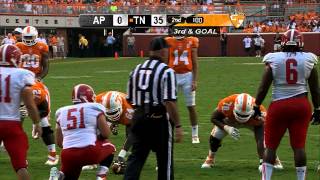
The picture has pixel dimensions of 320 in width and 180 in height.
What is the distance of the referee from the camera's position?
25.5ft

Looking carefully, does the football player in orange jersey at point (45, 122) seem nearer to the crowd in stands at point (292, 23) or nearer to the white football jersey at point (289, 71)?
the white football jersey at point (289, 71)

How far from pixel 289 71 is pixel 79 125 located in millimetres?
2330

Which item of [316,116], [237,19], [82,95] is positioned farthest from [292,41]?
[237,19]

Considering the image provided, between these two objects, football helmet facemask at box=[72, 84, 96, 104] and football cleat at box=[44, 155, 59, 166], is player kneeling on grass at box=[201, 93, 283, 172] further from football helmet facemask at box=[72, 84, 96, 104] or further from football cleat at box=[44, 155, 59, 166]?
football helmet facemask at box=[72, 84, 96, 104]

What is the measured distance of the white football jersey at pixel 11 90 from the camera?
7695mm

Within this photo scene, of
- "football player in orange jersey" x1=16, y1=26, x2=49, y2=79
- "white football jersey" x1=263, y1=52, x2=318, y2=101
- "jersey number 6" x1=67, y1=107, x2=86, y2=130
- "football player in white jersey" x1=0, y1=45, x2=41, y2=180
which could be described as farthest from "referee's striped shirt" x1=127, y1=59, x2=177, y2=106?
"football player in orange jersey" x1=16, y1=26, x2=49, y2=79

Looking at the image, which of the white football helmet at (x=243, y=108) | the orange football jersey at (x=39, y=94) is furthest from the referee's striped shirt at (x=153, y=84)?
the orange football jersey at (x=39, y=94)

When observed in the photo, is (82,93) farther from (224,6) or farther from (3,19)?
(224,6)

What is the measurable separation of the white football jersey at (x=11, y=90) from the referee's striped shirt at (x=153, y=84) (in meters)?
1.10

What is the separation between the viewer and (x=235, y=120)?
991cm

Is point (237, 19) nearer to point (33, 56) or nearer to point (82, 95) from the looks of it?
point (33, 56)

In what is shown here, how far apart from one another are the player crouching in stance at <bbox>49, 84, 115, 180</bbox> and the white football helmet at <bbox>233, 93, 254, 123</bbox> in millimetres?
2399

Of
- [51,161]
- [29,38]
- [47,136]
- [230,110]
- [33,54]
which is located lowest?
[51,161]

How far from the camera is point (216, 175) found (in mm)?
9555
